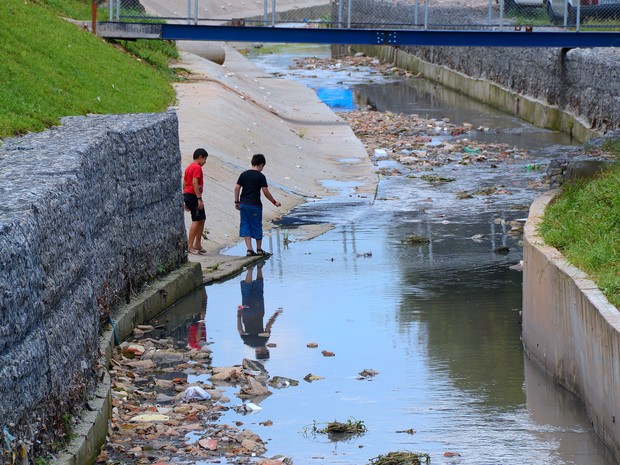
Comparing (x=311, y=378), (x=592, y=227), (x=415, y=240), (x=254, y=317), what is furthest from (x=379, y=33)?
(x=311, y=378)

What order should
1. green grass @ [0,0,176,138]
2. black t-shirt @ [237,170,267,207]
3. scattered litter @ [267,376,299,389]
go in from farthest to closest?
green grass @ [0,0,176,138]
black t-shirt @ [237,170,267,207]
scattered litter @ [267,376,299,389]

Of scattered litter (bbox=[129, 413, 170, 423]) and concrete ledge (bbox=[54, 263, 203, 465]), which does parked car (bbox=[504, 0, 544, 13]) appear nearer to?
concrete ledge (bbox=[54, 263, 203, 465])

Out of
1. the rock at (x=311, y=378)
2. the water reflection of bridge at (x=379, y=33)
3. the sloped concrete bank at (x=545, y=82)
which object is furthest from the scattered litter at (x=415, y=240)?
the water reflection of bridge at (x=379, y=33)

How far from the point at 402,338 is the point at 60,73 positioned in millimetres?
13730

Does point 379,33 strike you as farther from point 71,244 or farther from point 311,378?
point 71,244

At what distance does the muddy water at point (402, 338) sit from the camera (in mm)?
10062

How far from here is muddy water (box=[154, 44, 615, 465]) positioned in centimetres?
1006

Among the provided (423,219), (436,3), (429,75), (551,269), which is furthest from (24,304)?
(436,3)

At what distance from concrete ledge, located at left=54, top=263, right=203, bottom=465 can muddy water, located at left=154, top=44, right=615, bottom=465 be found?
29 centimetres

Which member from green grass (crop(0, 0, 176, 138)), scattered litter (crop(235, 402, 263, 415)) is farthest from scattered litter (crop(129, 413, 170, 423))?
green grass (crop(0, 0, 176, 138))

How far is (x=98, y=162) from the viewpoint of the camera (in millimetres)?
12047

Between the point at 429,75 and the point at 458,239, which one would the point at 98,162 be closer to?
the point at 458,239

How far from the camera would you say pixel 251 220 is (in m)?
17.5

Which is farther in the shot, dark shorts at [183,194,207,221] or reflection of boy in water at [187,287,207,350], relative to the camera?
dark shorts at [183,194,207,221]
